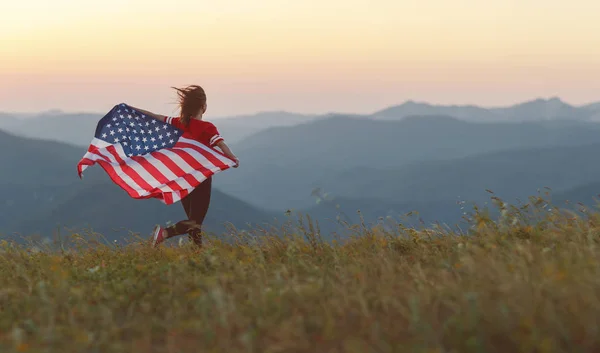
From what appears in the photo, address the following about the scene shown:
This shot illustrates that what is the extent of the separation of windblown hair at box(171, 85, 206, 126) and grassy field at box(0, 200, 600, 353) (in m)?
3.55

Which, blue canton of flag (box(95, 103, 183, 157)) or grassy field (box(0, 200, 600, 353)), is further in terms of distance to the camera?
blue canton of flag (box(95, 103, 183, 157))

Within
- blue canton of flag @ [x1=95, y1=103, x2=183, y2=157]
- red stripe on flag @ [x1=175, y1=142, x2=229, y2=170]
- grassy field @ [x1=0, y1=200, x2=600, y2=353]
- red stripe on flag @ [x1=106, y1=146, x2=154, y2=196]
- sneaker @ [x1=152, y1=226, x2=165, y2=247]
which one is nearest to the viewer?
grassy field @ [x1=0, y1=200, x2=600, y2=353]

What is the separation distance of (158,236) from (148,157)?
1854mm

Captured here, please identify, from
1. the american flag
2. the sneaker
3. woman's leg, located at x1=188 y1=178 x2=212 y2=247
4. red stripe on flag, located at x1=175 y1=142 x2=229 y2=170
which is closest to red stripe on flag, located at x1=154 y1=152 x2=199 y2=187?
the american flag

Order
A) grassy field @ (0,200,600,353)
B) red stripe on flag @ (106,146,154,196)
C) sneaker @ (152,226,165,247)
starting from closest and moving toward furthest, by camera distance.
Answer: grassy field @ (0,200,600,353) → sneaker @ (152,226,165,247) → red stripe on flag @ (106,146,154,196)

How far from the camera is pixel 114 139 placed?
36.9 feet

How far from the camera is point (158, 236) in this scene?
386 inches

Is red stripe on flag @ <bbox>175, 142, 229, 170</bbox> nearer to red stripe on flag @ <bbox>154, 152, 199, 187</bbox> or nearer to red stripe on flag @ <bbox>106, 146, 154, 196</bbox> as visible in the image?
red stripe on flag @ <bbox>154, 152, 199, 187</bbox>

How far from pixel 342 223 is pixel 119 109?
4.84m

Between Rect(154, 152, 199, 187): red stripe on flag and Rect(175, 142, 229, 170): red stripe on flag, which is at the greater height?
Rect(175, 142, 229, 170): red stripe on flag

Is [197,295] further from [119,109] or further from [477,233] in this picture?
[119,109]

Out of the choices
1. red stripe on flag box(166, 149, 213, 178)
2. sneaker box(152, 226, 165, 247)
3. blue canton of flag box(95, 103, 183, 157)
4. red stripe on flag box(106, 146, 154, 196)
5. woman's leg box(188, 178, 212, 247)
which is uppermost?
blue canton of flag box(95, 103, 183, 157)

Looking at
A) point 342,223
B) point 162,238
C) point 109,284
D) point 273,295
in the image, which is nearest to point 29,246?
point 162,238

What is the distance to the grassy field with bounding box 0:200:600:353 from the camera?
418 centimetres
